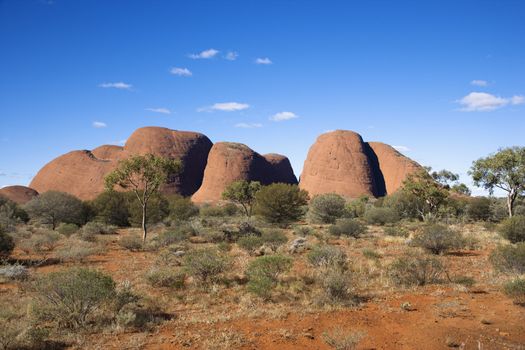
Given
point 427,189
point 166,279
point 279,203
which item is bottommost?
point 166,279

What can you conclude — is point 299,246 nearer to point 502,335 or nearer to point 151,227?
point 502,335

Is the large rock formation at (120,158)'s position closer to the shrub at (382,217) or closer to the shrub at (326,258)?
the shrub at (382,217)

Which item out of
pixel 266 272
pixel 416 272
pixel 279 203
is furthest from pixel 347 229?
pixel 266 272

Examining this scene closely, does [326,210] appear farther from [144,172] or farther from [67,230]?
[67,230]

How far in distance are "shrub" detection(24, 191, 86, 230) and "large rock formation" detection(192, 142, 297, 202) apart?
30.4 metres

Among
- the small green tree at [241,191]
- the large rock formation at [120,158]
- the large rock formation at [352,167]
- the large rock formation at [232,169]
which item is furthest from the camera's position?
the large rock formation at [352,167]

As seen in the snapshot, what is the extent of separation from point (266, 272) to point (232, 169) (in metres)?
55.6

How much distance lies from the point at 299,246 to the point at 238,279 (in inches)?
216

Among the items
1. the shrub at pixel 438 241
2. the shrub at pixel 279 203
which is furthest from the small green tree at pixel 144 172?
the shrub at pixel 438 241

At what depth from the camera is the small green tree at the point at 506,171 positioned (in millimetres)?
21156

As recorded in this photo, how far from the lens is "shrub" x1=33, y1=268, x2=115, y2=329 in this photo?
654cm

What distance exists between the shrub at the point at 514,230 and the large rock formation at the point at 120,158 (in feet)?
167

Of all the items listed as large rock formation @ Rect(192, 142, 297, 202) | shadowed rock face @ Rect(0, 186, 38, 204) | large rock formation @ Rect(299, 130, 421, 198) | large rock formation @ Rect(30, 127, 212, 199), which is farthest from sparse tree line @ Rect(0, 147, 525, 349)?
shadowed rock face @ Rect(0, 186, 38, 204)

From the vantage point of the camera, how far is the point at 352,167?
65.2 meters
